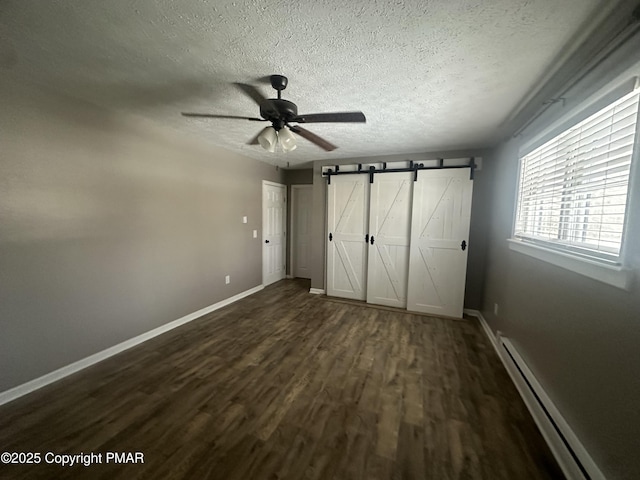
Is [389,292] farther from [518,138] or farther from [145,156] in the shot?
[145,156]

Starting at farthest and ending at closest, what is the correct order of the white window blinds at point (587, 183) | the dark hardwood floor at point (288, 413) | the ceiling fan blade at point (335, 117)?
the ceiling fan blade at point (335, 117) < the dark hardwood floor at point (288, 413) < the white window blinds at point (587, 183)

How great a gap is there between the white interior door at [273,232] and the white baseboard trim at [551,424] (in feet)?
13.1

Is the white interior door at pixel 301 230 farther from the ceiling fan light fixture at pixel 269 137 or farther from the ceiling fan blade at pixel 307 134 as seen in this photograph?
the ceiling fan light fixture at pixel 269 137

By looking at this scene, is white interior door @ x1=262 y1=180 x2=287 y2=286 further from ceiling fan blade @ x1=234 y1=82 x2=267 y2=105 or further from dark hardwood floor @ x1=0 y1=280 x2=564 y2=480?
→ ceiling fan blade @ x1=234 y1=82 x2=267 y2=105

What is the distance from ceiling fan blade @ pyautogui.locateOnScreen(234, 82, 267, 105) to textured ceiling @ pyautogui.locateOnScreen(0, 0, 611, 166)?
0.21 feet

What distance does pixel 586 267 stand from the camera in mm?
1330

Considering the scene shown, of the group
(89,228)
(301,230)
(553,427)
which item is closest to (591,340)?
(553,427)

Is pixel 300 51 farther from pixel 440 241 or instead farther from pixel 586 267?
pixel 440 241

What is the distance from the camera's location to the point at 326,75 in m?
1.73

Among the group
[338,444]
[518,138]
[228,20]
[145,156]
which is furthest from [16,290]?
[518,138]

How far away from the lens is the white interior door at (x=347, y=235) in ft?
13.5

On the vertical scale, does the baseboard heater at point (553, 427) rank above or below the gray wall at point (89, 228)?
below

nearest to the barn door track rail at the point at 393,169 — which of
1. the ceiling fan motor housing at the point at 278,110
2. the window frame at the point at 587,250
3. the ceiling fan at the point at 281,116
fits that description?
the window frame at the point at 587,250

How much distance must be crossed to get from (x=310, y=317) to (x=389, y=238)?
1773mm
